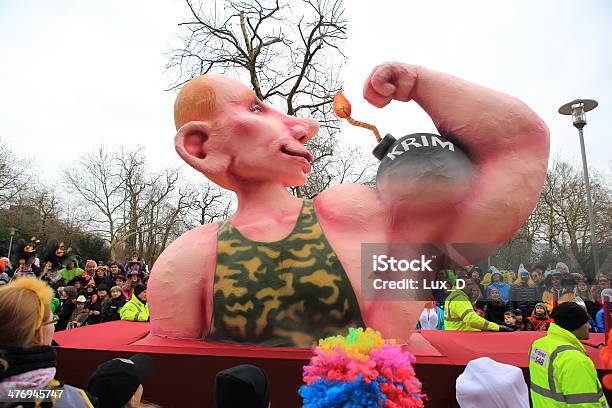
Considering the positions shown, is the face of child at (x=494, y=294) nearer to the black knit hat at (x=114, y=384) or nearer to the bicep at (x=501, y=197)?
the bicep at (x=501, y=197)

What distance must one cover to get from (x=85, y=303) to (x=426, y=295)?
17.6 ft

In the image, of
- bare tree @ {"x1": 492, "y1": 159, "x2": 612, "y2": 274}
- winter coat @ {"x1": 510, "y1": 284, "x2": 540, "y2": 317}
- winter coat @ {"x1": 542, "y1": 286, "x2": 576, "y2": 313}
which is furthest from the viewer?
bare tree @ {"x1": 492, "y1": 159, "x2": 612, "y2": 274}

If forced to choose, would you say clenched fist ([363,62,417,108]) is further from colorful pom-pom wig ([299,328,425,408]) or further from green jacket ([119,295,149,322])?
green jacket ([119,295,149,322])

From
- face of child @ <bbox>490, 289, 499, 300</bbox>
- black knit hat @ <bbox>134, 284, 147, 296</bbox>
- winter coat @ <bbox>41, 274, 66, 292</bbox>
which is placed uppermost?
winter coat @ <bbox>41, 274, 66, 292</bbox>

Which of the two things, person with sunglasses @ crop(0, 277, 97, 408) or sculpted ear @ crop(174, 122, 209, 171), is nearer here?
person with sunglasses @ crop(0, 277, 97, 408)

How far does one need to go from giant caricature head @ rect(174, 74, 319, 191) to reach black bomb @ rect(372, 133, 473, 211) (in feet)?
2.38

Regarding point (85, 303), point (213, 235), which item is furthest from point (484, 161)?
point (85, 303)

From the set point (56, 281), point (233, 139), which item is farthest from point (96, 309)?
point (233, 139)

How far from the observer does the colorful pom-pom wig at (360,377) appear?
1269mm

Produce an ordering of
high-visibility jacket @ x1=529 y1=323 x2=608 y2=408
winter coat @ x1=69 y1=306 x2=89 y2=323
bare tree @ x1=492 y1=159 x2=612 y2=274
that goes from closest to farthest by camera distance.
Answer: high-visibility jacket @ x1=529 y1=323 x2=608 y2=408, winter coat @ x1=69 y1=306 x2=89 y2=323, bare tree @ x1=492 y1=159 x2=612 y2=274

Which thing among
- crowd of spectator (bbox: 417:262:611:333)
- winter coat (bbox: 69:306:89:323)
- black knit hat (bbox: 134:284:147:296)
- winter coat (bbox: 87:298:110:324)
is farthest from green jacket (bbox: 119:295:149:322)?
crowd of spectator (bbox: 417:262:611:333)

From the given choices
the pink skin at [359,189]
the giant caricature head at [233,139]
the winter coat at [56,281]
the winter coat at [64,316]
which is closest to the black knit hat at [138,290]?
the winter coat at [64,316]

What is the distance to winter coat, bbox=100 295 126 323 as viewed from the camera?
6004 millimetres

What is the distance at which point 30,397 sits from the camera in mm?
1209
